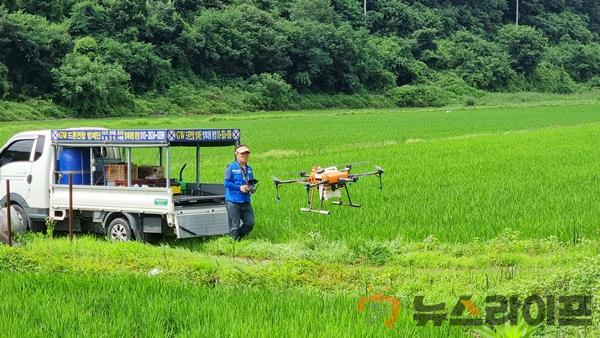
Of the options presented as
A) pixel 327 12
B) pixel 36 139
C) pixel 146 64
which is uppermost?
pixel 327 12

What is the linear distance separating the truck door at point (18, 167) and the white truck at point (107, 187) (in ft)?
0.05

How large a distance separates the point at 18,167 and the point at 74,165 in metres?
1.02

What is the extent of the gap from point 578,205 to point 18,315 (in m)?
9.57

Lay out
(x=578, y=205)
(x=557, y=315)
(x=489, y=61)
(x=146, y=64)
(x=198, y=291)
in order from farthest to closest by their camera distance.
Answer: (x=489, y=61) < (x=146, y=64) < (x=578, y=205) < (x=198, y=291) < (x=557, y=315)

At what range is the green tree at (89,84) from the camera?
154 ft

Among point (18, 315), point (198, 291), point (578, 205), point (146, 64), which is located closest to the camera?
point (18, 315)

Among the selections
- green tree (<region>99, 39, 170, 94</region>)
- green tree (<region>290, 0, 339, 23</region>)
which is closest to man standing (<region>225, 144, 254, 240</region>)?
green tree (<region>99, 39, 170, 94</region>)

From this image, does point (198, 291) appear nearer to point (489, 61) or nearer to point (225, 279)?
point (225, 279)

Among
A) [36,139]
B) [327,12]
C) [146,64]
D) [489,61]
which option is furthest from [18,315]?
[489,61]

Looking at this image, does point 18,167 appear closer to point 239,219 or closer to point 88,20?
point 239,219

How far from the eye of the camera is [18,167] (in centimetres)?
1224

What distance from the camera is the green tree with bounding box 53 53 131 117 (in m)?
46.9

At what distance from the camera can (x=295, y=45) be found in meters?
66.9

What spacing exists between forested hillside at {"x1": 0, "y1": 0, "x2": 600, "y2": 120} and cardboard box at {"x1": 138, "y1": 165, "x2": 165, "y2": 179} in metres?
33.0
